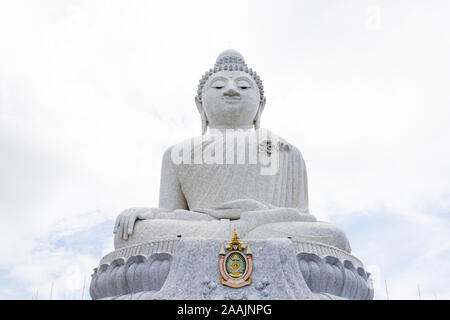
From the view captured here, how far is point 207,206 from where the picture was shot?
23.2 feet

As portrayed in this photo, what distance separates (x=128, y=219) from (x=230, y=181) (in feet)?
4.59

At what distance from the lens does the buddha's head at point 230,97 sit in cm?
790

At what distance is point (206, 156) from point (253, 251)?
2.31m

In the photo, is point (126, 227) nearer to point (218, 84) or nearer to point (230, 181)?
point (230, 181)

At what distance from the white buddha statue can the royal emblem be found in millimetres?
618

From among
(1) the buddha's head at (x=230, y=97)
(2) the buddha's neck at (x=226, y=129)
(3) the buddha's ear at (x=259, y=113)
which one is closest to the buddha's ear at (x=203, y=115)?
(1) the buddha's head at (x=230, y=97)

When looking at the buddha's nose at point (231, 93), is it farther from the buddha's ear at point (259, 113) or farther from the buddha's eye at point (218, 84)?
the buddha's ear at point (259, 113)

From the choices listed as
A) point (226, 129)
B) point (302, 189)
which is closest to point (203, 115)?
point (226, 129)

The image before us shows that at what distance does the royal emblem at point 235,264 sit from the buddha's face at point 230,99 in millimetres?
2988

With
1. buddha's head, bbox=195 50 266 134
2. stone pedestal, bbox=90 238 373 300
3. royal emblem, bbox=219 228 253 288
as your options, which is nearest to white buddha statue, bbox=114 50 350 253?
buddha's head, bbox=195 50 266 134

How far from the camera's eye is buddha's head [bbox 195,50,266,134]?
25.9ft

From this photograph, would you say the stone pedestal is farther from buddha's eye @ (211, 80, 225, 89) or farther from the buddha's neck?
buddha's eye @ (211, 80, 225, 89)
